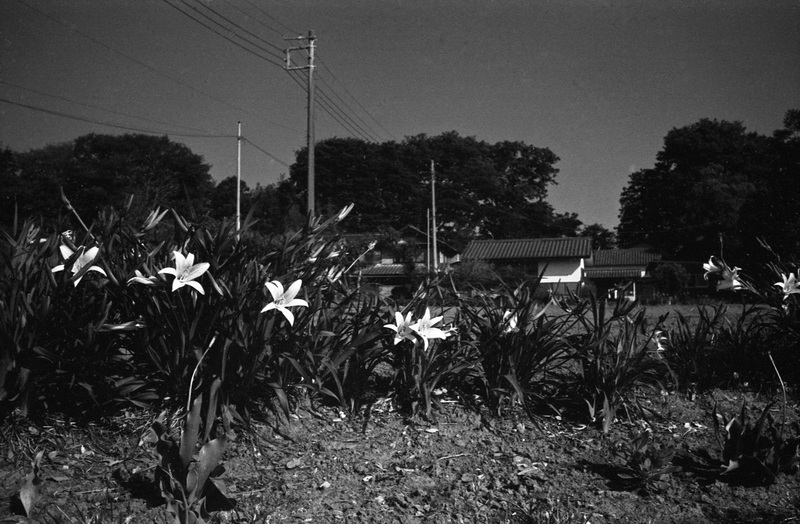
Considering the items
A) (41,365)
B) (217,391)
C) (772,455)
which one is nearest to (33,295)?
(41,365)

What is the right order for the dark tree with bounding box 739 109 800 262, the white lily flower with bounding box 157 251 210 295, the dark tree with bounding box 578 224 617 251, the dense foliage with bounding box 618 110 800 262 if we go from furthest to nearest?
the dark tree with bounding box 578 224 617 251
the dense foliage with bounding box 618 110 800 262
the dark tree with bounding box 739 109 800 262
the white lily flower with bounding box 157 251 210 295

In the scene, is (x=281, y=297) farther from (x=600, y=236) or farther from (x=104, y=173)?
(x=600, y=236)

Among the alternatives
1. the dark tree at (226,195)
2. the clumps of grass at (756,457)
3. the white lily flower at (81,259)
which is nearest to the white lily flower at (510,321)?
the clumps of grass at (756,457)

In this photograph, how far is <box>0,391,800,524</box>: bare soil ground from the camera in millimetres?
1884

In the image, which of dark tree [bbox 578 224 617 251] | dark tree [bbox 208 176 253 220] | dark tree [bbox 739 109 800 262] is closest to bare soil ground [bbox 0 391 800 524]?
dark tree [bbox 739 109 800 262]

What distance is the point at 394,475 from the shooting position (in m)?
2.15

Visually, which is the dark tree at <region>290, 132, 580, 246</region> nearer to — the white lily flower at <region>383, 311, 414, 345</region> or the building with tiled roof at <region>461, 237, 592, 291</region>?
the building with tiled roof at <region>461, 237, 592, 291</region>

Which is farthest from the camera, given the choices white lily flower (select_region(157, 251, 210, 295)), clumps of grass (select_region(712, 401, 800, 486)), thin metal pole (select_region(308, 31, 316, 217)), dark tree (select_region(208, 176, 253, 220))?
dark tree (select_region(208, 176, 253, 220))

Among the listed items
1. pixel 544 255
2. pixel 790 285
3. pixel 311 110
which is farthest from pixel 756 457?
pixel 544 255

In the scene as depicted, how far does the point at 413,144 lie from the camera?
184 ft

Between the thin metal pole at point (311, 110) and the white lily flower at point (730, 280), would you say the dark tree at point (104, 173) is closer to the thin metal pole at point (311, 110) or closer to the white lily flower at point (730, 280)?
the thin metal pole at point (311, 110)

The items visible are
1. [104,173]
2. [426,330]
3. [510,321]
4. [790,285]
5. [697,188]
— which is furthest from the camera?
[697,188]

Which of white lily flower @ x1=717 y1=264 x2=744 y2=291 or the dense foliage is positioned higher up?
the dense foliage

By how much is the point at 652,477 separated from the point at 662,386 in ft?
3.66
